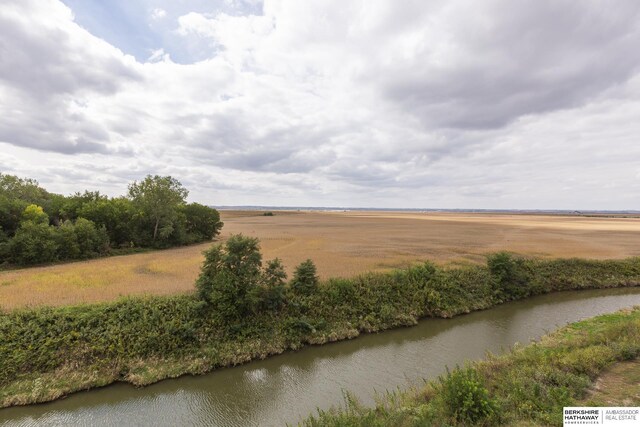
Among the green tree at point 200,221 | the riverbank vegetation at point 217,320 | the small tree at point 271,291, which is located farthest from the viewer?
the green tree at point 200,221

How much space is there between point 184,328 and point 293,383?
8301mm

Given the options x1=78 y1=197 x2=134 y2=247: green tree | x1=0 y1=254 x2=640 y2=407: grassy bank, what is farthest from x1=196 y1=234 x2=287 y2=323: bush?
x1=78 y1=197 x2=134 y2=247: green tree

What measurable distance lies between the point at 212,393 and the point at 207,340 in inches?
163

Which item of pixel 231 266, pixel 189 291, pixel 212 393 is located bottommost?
pixel 212 393

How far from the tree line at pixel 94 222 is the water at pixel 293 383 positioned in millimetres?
29864

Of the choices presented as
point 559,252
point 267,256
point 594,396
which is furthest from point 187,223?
point 559,252

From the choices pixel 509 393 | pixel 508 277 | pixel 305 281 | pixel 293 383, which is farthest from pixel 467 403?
pixel 508 277

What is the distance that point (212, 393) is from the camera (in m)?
14.8

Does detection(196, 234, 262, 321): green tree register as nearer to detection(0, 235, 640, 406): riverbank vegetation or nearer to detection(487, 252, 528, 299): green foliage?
detection(0, 235, 640, 406): riverbank vegetation

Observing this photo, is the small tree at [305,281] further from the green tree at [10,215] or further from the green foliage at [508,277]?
the green tree at [10,215]

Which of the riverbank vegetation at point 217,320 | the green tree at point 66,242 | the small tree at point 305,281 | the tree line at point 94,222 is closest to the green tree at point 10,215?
the tree line at point 94,222

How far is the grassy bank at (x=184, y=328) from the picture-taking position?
1556cm

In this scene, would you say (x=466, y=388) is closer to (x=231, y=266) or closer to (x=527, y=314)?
(x=231, y=266)

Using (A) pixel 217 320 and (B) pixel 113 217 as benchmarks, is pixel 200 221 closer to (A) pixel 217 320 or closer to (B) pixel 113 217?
(B) pixel 113 217
